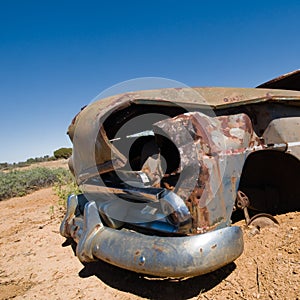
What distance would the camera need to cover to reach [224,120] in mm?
2086

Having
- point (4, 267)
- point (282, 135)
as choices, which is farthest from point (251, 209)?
point (4, 267)

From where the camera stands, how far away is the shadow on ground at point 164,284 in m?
1.93

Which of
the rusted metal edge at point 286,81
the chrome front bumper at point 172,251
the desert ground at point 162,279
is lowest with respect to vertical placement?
the desert ground at point 162,279

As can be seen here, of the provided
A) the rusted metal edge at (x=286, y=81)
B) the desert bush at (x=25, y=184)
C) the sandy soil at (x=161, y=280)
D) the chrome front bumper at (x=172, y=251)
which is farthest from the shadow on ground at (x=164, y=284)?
the desert bush at (x=25, y=184)

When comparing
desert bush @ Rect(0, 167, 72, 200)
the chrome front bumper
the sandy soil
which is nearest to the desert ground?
the sandy soil

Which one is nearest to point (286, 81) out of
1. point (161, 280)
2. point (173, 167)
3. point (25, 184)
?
point (173, 167)

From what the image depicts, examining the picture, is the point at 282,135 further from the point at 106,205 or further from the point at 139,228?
the point at 106,205

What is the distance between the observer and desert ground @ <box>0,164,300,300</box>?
1840 millimetres

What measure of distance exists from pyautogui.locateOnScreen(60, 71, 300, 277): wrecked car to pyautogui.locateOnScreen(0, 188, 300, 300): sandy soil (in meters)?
0.28

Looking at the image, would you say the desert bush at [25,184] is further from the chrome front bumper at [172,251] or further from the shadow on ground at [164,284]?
the chrome front bumper at [172,251]

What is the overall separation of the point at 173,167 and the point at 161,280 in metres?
0.91

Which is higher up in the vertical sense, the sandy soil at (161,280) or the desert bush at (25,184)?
the sandy soil at (161,280)

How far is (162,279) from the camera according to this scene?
6.93 feet

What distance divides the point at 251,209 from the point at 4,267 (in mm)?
2963
